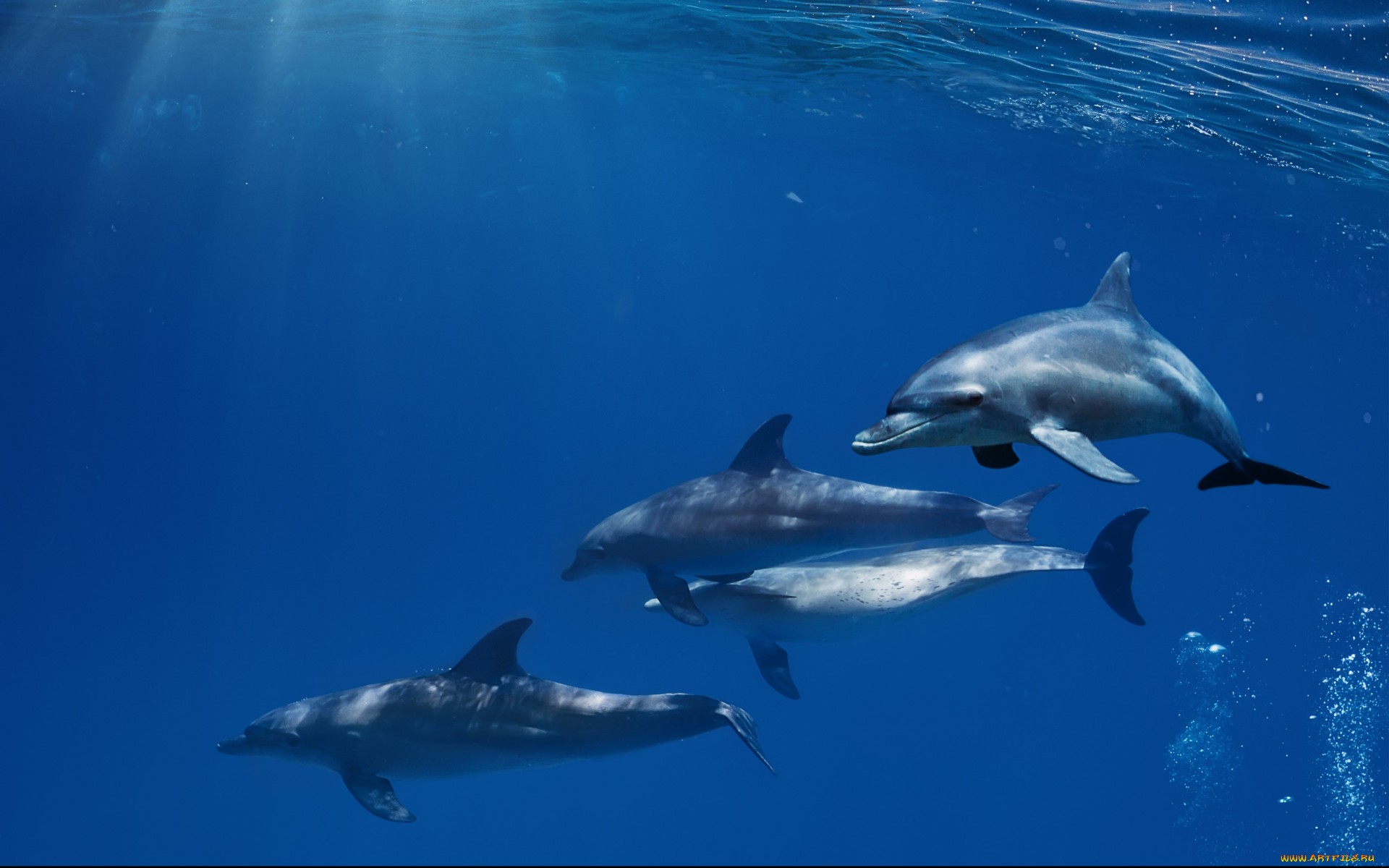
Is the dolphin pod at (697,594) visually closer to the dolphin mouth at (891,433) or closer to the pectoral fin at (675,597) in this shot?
the pectoral fin at (675,597)

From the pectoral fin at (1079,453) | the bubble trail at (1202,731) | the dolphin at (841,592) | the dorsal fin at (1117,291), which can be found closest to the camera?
the pectoral fin at (1079,453)

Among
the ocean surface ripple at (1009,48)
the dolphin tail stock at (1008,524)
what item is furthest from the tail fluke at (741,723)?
the ocean surface ripple at (1009,48)

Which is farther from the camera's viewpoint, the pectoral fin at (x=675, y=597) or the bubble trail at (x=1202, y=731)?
the bubble trail at (x=1202, y=731)

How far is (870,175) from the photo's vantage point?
126 ft

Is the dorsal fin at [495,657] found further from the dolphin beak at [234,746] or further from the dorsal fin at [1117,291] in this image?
the dorsal fin at [1117,291]

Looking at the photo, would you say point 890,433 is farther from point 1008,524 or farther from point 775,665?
point 775,665

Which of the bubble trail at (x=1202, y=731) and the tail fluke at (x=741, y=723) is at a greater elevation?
the tail fluke at (x=741, y=723)

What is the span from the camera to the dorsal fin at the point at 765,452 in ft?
26.4

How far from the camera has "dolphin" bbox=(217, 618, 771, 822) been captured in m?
7.41

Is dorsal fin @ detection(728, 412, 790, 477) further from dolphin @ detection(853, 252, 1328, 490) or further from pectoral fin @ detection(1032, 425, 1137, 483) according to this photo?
pectoral fin @ detection(1032, 425, 1137, 483)

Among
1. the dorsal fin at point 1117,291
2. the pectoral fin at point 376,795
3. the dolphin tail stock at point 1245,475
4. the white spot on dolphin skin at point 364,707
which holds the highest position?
the dorsal fin at point 1117,291

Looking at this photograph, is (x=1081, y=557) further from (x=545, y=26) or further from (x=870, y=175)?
(x=870, y=175)

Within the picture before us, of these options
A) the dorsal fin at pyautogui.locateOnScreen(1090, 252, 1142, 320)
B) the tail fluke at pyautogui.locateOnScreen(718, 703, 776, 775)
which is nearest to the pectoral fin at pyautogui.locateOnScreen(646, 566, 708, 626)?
the tail fluke at pyautogui.locateOnScreen(718, 703, 776, 775)

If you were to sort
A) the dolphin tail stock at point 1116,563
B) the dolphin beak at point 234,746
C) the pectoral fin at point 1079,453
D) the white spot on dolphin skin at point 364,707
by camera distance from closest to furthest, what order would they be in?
1. the pectoral fin at point 1079,453
2. the dolphin tail stock at point 1116,563
3. the white spot on dolphin skin at point 364,707
4. the dolphin beak at point 234,746
